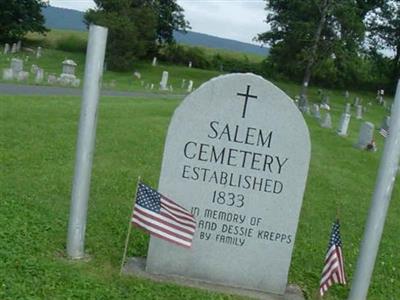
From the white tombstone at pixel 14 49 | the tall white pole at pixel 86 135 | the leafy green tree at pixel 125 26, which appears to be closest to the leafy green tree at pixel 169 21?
the leafy green tree at pixel 125 26

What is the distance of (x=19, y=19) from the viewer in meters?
47.2

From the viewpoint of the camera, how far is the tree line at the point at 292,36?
36.6 meters

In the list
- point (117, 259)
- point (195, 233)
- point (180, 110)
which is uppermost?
point (180, 110)

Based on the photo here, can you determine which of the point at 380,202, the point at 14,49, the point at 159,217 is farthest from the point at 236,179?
the point at 14,49

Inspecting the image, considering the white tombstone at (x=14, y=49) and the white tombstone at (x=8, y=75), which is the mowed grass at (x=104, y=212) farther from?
the white tombstone at (x=14, y=49)

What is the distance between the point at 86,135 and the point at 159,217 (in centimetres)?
102

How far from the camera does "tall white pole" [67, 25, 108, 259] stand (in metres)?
4.78

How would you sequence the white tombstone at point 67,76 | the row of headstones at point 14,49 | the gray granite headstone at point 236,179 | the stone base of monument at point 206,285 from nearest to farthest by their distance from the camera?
the gray granite headstone at point 236,179, the stone base of monument at point 206,285, the white tombstone at point 67,76, the row of headstones at point 14,49

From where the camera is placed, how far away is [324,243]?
660 centimetres

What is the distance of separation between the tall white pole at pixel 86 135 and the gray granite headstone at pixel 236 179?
71 cm

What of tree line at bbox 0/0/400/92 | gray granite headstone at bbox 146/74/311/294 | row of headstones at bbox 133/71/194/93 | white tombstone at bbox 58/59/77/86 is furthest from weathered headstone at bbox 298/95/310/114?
gray granite headstone at bbox 146/74/311/294

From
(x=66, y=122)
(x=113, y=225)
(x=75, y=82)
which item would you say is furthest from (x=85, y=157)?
(x=75, y=82)

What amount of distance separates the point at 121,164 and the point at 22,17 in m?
42.2

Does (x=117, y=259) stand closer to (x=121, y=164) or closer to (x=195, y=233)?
(x=195, y=233)
